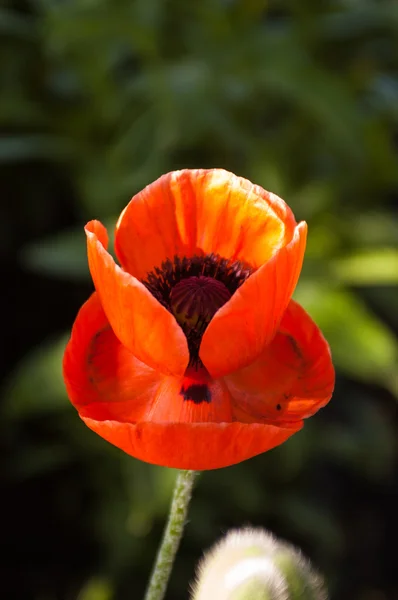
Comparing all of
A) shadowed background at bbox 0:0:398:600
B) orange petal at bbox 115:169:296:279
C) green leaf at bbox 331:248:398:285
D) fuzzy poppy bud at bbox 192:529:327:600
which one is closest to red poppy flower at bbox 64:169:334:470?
orange petal at bbox 115:169:296:279

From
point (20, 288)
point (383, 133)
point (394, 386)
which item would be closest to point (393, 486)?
point (394, 386)

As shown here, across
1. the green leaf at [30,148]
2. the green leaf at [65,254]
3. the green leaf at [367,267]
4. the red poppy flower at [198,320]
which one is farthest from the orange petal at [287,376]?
the green leaf at [30,148]

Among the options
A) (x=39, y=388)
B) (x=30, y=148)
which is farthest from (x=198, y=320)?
(x=30, y=148)

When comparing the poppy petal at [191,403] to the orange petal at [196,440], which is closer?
the orange petal at [196,440]

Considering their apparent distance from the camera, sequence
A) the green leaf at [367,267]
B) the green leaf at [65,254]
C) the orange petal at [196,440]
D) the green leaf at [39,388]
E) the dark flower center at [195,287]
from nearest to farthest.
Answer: the orange petal at [196,440] → the dark flower center at [195,287] → the green leaf at [39,388] → the green leaf at [65,254] → the green leaf at [367,267]

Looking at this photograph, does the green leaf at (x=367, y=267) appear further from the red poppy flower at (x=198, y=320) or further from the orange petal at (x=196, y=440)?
the orange petal at (x=196, y=440)

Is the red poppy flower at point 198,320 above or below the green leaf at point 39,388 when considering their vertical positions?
above

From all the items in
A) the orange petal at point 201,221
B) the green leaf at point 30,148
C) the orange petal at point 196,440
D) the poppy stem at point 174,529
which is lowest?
the green leaf at point 30,148
